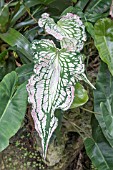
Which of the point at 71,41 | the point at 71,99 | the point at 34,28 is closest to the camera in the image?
the point at 71,99

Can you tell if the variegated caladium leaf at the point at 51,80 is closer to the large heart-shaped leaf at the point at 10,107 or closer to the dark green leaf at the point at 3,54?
the large heart-shaped leaf at the point at 10,107

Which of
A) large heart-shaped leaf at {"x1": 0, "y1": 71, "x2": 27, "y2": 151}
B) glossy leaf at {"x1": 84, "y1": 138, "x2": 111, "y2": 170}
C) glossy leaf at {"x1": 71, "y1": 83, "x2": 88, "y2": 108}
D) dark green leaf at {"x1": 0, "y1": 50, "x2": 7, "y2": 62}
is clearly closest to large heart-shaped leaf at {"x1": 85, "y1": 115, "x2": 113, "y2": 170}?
glossy leaf at {"x1": 84, "y1": 138, "x2": 111, "y2": 170}

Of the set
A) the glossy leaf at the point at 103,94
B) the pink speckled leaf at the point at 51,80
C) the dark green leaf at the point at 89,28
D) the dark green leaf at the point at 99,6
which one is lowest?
the glossy leaf at the point at 103,94

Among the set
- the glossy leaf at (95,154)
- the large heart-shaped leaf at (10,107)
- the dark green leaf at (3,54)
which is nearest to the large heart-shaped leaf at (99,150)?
the glossy leaf at (95,154)

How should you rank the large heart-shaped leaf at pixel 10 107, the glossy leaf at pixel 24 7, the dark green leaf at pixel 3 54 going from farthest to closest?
the glossy leaf at pixel 24 7, the dark green leaf at pixel 3 54, the large heart-shaped leaf at pixel 10 107

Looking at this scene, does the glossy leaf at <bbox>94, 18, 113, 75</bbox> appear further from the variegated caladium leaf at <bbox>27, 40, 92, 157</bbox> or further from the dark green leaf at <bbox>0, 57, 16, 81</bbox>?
the dark green leaf at <bbox>0, 57, 16, 81</bbox>

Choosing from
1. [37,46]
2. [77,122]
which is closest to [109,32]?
[37,46]

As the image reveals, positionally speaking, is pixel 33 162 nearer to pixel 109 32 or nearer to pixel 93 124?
pixel 93 124
